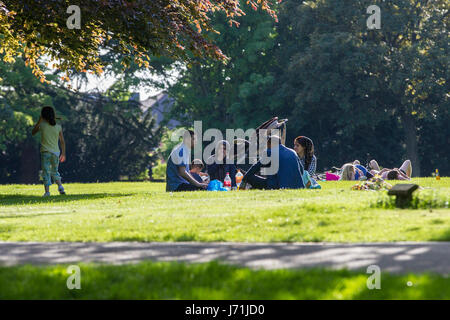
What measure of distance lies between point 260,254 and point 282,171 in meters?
9.02

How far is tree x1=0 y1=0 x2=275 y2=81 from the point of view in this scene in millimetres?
15914

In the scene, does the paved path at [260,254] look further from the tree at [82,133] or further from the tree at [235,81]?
the tree at [235,81]

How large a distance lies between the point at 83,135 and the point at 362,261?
4181 cm

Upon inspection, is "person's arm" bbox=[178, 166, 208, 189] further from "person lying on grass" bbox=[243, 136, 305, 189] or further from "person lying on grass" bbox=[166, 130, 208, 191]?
"person lying on grass" bbox=[243, 136, 305, 189]

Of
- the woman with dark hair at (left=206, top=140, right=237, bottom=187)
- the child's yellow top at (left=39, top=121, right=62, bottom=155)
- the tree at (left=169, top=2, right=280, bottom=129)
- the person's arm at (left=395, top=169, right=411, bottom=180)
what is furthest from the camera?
the tree at (left=169, top=2, right=280, bottom=129)

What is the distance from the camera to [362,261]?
648cm

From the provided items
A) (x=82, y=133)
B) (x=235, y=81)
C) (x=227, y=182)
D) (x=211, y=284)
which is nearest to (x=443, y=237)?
(x=211, y=284)

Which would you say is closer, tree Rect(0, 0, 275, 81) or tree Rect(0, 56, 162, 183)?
tree Rect(0, 0, 275, 81)

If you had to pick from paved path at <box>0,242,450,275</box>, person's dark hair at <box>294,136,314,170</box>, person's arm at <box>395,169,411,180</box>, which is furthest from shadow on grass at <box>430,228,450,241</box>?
person's arm at <box>395,169,411,180</box>

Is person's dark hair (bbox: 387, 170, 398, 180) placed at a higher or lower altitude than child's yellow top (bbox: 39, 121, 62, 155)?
lower

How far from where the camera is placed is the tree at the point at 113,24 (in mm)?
15914

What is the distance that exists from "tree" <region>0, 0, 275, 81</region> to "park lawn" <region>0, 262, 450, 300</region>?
10497mm

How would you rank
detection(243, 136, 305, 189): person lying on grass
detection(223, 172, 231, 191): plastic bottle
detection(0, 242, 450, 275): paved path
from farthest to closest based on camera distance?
detection(223, 172, 231, 191): plastic bottle → detection(243, 136, 305, 189): person lying on grass → detection(0, 242, 450, 275): paved path

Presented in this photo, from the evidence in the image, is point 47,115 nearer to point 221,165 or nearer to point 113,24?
point 113,24
